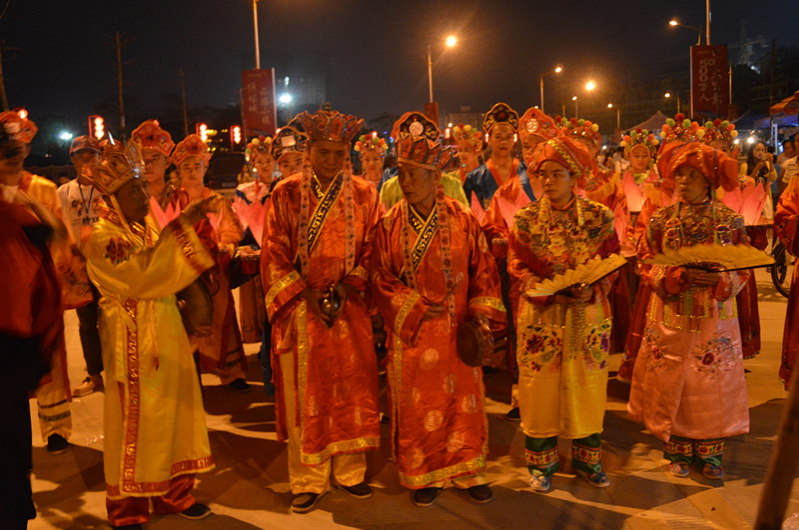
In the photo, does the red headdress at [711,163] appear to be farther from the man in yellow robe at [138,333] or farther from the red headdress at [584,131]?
the man in yellow robe at [138,333]

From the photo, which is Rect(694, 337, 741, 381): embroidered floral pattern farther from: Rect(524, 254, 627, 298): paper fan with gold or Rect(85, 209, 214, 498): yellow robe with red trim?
Rect(85, 209, 214, 498): yellow robe with red trim

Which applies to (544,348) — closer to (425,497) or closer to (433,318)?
(433,318)

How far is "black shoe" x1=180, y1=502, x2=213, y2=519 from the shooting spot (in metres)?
3.25

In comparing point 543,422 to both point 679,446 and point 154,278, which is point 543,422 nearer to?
point 679,446

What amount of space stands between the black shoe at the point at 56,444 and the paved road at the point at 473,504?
0.21ft

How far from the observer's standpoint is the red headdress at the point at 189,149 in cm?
512

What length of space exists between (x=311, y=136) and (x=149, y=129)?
2177 mm

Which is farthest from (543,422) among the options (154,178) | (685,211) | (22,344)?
(154,178)

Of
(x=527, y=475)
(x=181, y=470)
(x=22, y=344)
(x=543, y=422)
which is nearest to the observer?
(x=22, y=344)

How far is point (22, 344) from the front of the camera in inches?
82.9

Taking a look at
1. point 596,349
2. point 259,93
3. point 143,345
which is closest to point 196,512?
point 143,345

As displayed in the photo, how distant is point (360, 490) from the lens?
343 cm

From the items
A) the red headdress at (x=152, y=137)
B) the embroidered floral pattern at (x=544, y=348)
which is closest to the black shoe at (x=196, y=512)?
the embroidered floral pattern at (x=544, y=348)

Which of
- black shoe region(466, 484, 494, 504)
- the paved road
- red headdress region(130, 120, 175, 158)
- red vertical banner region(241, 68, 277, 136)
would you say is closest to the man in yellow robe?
the paved road
